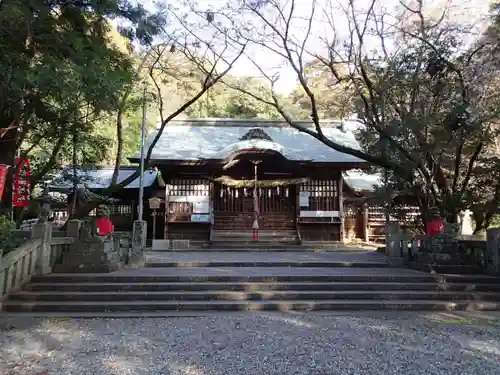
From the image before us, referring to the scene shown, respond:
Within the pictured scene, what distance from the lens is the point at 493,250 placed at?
859 centimetres

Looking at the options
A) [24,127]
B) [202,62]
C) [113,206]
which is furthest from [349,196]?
[24,127]

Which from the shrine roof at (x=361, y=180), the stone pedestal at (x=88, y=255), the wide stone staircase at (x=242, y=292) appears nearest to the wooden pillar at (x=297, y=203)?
the shrine roof at (x=361, y=180)

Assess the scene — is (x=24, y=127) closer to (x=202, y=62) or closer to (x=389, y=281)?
(x=202, y=62)

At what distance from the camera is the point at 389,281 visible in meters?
8.16

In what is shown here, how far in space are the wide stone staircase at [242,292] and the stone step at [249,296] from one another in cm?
2

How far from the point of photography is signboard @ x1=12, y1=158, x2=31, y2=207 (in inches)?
332

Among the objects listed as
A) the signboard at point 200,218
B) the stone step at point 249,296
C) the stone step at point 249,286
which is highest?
the signboard at point 200,218

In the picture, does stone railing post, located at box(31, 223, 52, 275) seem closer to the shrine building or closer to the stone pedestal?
the stone pedestal

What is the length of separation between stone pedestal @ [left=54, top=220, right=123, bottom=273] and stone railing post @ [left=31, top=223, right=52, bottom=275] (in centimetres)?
35

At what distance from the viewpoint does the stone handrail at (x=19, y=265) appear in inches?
274

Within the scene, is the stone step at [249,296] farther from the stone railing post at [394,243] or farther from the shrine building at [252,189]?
the shrine building at [252,189]

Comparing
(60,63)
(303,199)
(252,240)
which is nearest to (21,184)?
(60,63)

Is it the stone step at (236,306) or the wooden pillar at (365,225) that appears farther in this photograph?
the wooden pillar at (365,225)

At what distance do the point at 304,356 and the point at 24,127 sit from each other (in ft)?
23.0
